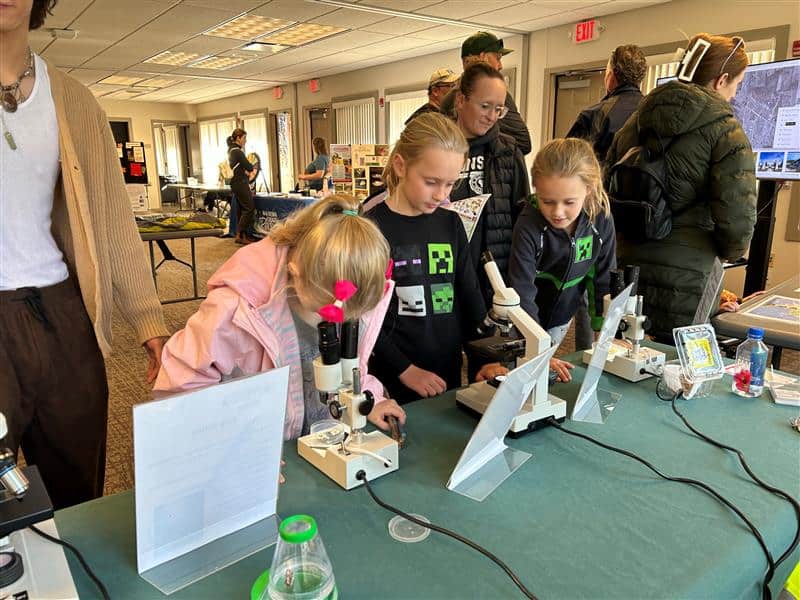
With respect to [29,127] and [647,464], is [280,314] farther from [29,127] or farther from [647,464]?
[647,464]

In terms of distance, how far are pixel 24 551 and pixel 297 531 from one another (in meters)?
0.39

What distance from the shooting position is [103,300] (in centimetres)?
116

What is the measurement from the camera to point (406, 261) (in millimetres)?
1575

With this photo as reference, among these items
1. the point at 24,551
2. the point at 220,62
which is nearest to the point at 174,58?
the point at 220,62

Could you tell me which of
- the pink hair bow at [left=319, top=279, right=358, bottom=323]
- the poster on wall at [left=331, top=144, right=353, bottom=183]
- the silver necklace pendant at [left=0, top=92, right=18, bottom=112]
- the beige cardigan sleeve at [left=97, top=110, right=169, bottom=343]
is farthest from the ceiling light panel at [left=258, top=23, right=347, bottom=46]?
the pink hair bow at [left=319, top=279, right=358, bottom=323]

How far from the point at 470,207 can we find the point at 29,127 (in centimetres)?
125

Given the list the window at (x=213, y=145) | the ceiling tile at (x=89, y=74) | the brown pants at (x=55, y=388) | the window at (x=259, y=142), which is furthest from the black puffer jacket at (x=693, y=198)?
the window at (x=213, y=145)

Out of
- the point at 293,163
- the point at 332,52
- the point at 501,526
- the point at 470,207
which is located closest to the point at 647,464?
the point at 501,526

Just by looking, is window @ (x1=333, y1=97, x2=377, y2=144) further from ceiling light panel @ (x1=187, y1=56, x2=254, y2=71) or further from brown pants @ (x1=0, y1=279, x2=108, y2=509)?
brown pants @ (x1=0, y1=279, x2=108, y2=509)

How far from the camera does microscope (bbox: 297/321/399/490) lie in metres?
0.88

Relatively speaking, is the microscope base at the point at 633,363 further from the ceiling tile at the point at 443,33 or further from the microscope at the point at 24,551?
the ceiling tile at the point at 443,33

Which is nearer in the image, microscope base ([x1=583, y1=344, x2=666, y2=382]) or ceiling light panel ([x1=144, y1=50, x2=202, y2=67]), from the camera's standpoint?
microscope base ([x1=583, y1=344, x2=666, y2=382])

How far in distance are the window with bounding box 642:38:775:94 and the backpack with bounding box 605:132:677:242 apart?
8.02 ft

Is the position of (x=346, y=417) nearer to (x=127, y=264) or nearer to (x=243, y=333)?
(x=243, y=333)
